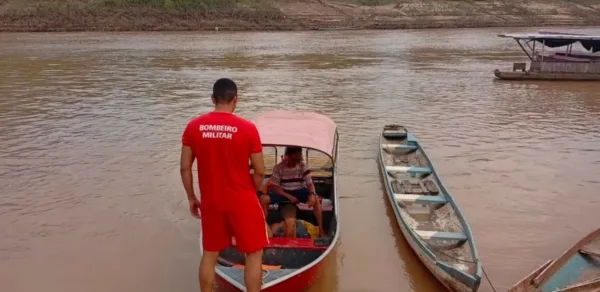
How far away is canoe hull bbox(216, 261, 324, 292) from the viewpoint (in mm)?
4941

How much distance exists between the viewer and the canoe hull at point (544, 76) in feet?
64.6

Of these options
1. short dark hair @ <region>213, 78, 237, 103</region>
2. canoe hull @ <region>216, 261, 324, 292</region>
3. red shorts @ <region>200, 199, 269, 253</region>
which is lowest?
canoe hull @ <region>216, 261, 324, 292</region>

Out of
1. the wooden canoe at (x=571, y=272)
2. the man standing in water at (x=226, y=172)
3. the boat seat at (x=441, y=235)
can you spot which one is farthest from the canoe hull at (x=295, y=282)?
the wooden canoe at (x=571, y=272)

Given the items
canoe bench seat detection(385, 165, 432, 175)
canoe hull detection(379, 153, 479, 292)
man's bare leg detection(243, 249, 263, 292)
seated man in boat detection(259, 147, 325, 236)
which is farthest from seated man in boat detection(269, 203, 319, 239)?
canoe bench seat detection(385, 165, 432, 175)

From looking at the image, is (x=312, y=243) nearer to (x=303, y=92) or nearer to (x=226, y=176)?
(x=226, y=176)

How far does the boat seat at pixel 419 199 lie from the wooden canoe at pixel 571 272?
1847 millimetres

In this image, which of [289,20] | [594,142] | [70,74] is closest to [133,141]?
[594,142]

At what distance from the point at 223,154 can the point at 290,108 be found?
434 inches

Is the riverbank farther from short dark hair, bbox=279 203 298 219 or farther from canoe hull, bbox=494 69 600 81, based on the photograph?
short dark hair, bbox=279 203 298 219

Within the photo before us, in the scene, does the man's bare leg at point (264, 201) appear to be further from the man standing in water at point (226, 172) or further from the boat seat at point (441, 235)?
the man standing in water at point (226, 172)

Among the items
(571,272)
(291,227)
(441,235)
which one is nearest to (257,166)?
(291,227)

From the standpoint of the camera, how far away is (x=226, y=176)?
408cm

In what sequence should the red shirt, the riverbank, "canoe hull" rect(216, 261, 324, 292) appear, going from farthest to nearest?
1. the riverbank
2. "canoe hull" rect(216, 261, 324, 292)
3. the red shirt

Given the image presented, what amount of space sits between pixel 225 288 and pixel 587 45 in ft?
65.7
